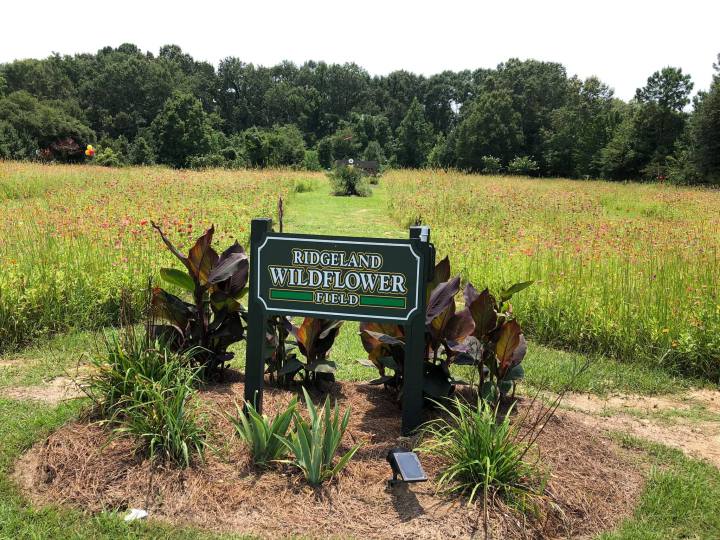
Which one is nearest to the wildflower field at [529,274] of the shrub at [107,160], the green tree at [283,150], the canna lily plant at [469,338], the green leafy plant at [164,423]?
the canna lily plant at [469,338]

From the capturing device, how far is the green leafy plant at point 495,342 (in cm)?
331

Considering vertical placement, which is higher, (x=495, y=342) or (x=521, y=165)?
(x=521, y=165)

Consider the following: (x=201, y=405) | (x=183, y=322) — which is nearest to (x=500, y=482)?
(x=201, y=405)

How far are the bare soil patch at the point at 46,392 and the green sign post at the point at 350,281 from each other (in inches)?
66.7

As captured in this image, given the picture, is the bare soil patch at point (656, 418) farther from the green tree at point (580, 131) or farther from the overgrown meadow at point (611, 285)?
the green tree at point (580, 131)

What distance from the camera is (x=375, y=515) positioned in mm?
2648

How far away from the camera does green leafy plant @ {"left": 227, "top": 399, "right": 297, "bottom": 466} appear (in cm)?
292

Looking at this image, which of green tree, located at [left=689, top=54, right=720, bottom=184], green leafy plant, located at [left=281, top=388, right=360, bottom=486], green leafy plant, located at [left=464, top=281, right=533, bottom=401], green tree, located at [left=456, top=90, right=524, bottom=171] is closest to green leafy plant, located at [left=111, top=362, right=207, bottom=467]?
green leafy plant, located at [left=281, top=388, right=360, bottom=486]

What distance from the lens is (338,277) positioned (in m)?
3.14

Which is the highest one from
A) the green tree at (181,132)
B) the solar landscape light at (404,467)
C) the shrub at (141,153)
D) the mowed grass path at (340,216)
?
the green tree at (181,132)

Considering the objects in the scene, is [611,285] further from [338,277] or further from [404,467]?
[404,467]

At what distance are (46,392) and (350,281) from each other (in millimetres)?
2563

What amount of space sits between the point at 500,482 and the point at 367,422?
1006 mm

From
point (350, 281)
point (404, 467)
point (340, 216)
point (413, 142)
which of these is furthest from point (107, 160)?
point (404, 467)
